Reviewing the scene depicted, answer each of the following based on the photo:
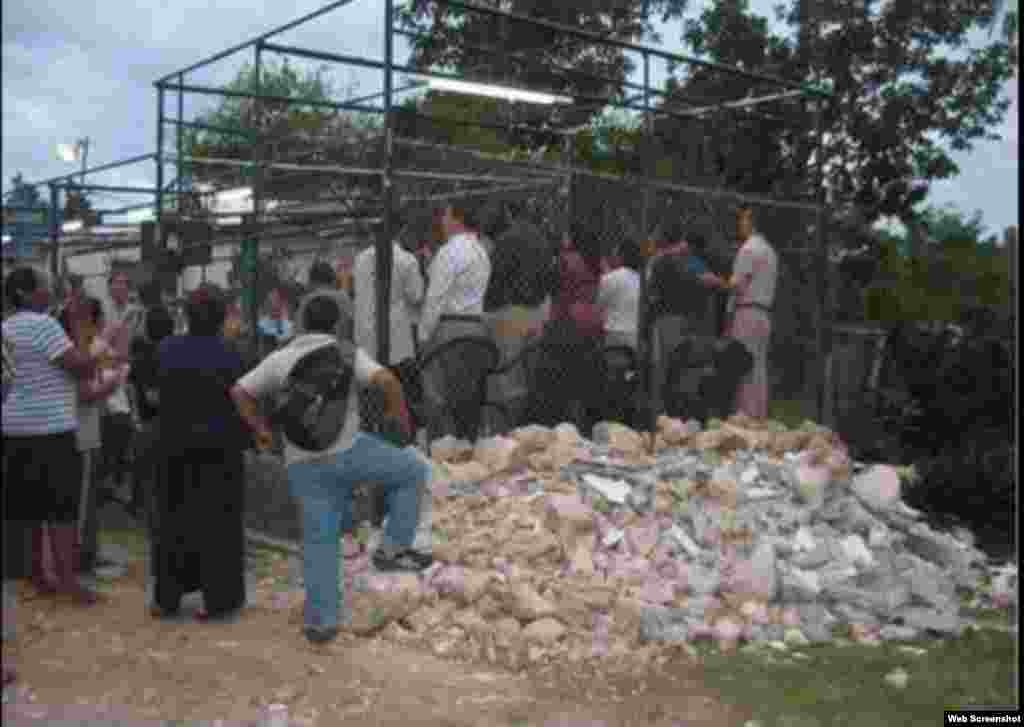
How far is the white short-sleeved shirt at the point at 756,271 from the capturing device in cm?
1073

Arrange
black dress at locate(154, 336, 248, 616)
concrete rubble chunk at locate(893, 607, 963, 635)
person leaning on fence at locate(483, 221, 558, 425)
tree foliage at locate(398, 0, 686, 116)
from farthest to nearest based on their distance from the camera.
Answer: tree foliage at locate(398, 0, 686, 116), person leaning on fence at locate(483, 221, 558, 425), concrete rubble chunk at locate(893, 607, 963, 635), black dress at locate(154, 336, 248, 616)

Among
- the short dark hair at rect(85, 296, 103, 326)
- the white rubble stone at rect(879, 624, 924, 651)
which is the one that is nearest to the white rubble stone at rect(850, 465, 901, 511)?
the white rubble stone at rect(879, 624, 924, 651)

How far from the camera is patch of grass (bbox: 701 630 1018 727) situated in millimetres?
6277

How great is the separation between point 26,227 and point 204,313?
7.03 metres

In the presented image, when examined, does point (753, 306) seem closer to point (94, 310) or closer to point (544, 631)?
point (544, 631)

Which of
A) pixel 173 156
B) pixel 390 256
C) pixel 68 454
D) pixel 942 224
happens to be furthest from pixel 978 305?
pixel 942 224

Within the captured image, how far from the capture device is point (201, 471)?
721 centimetres

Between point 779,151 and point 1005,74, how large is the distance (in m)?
3.24

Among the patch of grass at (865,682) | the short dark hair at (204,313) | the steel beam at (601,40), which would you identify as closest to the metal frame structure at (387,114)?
the steel beam at (601,40)

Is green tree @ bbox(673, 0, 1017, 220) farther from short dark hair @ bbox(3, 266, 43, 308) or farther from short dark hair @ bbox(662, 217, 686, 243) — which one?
short dark hair @ bbox(3, 266, 43, 308)

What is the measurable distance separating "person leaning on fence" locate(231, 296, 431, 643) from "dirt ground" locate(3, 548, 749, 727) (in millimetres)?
296

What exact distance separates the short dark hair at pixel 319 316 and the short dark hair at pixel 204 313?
0.54 metres

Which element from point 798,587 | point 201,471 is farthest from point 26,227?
point 798,587

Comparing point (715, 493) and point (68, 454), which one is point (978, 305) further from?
point (68, 454)
